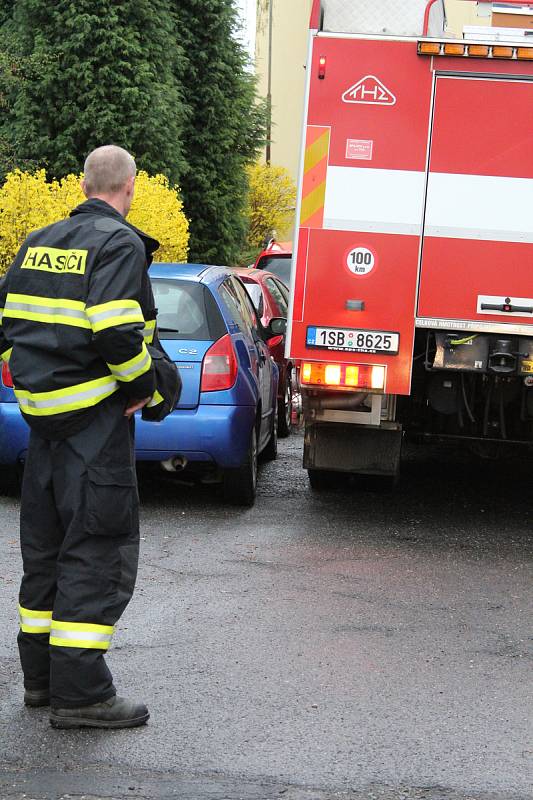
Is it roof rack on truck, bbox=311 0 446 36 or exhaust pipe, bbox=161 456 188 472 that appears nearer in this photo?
roof rack on truck, bbox=311 0 446 36

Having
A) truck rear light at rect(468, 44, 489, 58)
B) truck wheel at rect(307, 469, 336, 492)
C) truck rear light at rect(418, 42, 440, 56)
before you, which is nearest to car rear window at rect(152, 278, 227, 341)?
truck wheel at rect(307, 469, 336, 492)

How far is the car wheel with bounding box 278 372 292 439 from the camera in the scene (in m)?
12.1

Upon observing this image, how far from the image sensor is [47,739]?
4242mm

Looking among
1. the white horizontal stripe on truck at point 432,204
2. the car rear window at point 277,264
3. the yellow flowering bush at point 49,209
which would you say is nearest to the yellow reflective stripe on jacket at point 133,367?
the white horizontal stripe on truck at point 432,204

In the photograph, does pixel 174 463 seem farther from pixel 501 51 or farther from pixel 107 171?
pixel 107 171

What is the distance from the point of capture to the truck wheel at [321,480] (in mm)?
9086

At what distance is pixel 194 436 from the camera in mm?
A: 8023

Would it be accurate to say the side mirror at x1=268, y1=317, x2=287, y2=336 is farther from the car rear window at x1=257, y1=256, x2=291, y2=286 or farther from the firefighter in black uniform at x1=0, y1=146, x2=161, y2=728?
the car rear window at x1=257, y1=256, x2=291, y2=286

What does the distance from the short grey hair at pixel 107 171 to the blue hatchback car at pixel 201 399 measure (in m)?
3.55

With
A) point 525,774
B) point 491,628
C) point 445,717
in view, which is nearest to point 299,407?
point 491,628

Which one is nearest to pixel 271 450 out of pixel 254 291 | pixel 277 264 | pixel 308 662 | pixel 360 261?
pixel 254 291

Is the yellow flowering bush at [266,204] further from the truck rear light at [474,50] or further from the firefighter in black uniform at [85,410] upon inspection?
the firefighter in black uniform at [85,410]

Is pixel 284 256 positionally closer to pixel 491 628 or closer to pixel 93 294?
pixel 491 628

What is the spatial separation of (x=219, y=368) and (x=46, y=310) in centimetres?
383
